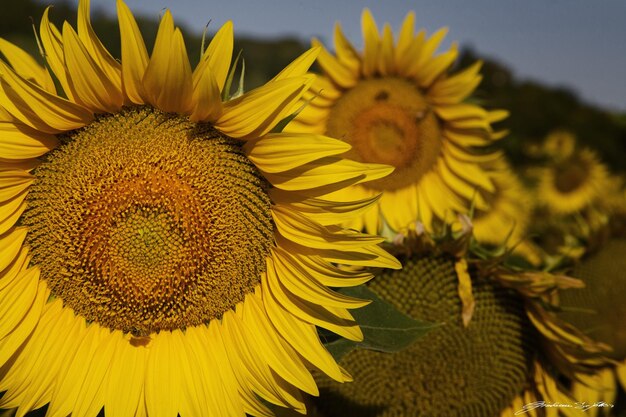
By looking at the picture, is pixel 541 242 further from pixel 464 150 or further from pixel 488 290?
pixel 488 290

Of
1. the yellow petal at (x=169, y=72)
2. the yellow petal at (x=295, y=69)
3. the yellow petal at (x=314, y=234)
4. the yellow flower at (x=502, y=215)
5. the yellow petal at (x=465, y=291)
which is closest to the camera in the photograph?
the yellow petal at (x=169, y=72)

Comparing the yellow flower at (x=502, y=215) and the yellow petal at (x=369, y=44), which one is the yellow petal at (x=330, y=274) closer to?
the yellow petal at (x=369, y=44)

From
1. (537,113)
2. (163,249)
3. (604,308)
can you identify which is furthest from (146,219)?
(537,113)

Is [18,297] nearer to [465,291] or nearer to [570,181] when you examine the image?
[465,291]

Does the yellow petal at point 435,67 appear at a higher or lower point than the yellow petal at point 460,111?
higher

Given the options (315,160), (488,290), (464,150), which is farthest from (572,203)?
(315,160)

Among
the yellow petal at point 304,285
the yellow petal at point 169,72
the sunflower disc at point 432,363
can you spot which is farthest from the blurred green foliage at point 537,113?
Answer: the sunflower disc at point 432,363

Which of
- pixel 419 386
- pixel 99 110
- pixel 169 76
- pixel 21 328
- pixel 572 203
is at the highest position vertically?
pixel 572 203
